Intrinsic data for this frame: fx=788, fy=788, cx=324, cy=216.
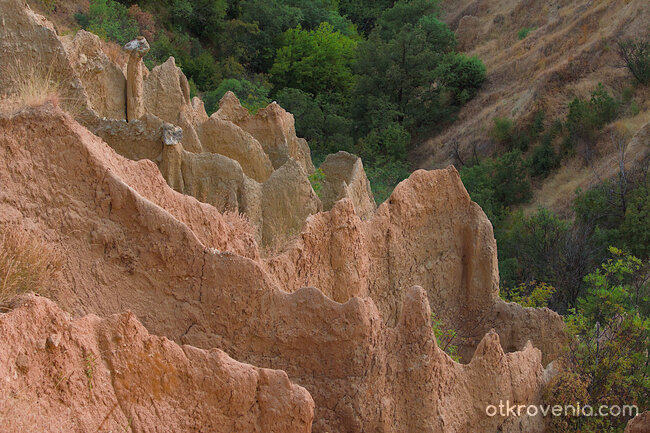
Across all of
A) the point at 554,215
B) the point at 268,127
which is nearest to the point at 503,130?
the point at 554,215

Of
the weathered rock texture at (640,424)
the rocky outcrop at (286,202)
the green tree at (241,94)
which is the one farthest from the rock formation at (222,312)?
the green tree at (241,94)

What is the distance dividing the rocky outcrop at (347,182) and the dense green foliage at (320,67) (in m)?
16.2

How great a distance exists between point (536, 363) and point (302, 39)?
1263 inches

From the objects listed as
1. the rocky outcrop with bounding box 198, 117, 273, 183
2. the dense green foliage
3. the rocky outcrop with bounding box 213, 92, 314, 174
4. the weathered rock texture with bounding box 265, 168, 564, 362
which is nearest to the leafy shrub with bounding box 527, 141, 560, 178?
the dense green foliage

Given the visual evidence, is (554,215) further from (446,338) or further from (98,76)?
(98,76)

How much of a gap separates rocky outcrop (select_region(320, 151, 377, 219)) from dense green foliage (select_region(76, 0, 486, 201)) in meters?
16.2

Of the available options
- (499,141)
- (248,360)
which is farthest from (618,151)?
(248,360)

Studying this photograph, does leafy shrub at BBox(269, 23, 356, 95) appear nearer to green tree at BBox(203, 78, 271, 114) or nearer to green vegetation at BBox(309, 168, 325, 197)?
green tree at BBox(203, 78, 271, 114)

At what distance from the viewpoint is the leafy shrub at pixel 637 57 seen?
30328 mm

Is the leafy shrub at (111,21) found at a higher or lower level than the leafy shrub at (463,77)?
higher

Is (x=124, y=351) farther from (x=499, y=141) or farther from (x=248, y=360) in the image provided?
(x=499, y=141)

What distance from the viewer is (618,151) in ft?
88.3

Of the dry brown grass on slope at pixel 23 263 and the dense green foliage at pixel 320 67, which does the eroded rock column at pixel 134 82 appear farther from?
the dense green foliage at pixel 320 67

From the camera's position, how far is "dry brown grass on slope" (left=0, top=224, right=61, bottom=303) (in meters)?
5.64
